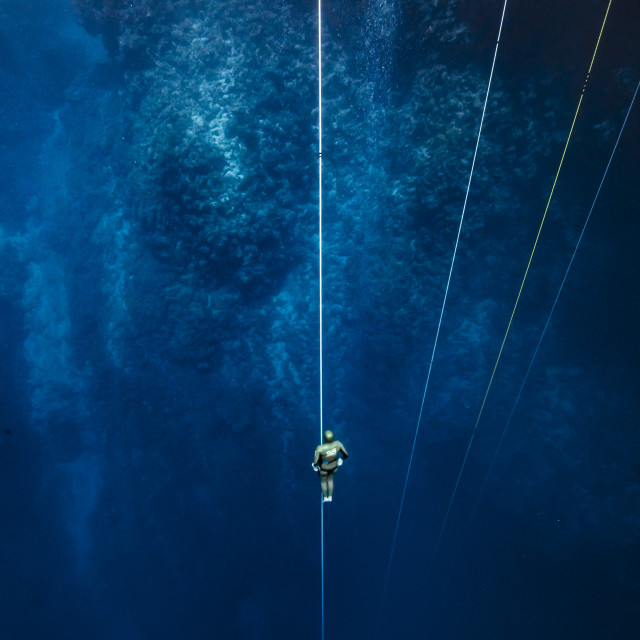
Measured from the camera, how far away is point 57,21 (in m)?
11.1

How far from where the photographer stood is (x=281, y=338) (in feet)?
37.5

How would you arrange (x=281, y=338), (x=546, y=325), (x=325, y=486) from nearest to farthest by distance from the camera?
(x=325, y=486) → (x=546, y=325) → (x=281, y=338)

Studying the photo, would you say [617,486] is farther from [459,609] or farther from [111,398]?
[111,398]

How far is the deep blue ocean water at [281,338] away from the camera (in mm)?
9797

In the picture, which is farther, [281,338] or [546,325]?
[281,338]

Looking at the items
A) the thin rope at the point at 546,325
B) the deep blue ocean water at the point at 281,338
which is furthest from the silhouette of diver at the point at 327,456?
the thin rope at the point at 546,325

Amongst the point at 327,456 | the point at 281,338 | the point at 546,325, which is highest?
the point at 546,325

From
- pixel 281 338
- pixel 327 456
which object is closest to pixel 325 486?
pixel 327 456

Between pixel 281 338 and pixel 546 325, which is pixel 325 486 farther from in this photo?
pixel 546 325

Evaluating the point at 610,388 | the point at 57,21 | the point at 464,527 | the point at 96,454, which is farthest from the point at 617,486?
the point at 57,21

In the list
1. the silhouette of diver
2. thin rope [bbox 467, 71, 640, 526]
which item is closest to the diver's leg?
the silhouette of diver

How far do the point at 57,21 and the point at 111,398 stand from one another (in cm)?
981

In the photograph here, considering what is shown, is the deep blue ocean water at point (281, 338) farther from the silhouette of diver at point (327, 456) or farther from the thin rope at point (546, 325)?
the silhouette of diver at point (327, 456)

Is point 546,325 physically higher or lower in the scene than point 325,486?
higher
